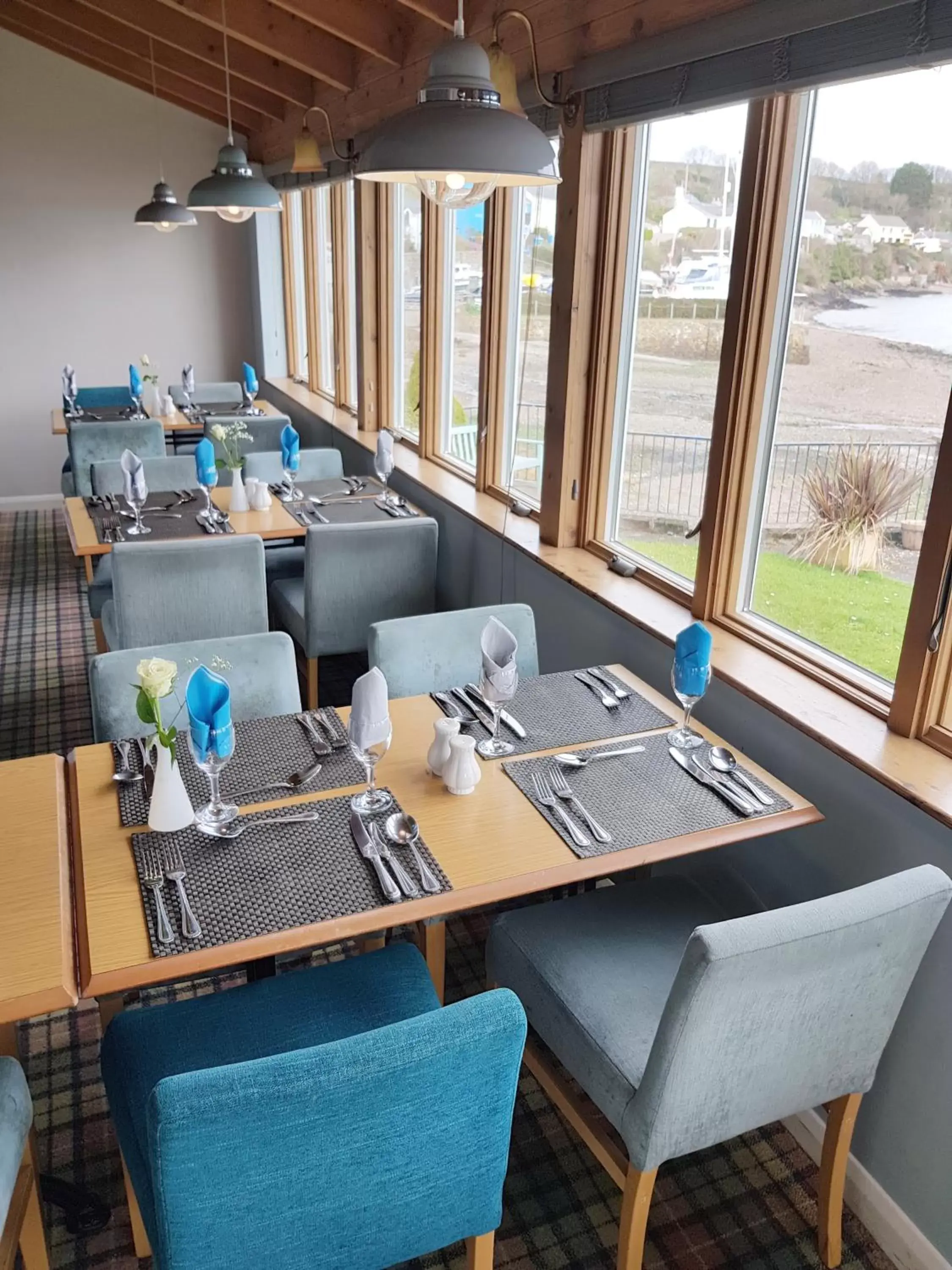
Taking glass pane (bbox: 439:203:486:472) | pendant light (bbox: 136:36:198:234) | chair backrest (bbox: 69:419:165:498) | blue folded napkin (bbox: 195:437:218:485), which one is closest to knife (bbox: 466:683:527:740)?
glass pane (bbox: 439:203:486:472)

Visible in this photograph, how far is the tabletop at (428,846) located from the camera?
4.74 ft

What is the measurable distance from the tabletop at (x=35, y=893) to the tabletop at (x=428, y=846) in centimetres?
3

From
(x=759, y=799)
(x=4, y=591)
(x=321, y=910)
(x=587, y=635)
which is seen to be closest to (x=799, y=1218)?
(x=759, y=799)

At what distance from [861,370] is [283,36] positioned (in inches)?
138

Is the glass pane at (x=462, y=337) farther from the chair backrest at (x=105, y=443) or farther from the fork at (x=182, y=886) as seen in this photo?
the fork at (x=182, y=886)

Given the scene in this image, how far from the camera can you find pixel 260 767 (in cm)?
194

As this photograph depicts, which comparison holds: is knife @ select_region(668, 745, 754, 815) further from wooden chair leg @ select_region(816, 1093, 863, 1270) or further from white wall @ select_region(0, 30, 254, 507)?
white wall @ select_region(0, 30, 254, 507)

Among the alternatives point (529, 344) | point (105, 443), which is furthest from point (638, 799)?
point (105, 443)

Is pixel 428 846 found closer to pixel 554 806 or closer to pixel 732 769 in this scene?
pixel 554 806

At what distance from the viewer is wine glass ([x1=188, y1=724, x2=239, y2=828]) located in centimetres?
172

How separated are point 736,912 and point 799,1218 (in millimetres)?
566

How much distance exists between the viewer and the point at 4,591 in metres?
5.10

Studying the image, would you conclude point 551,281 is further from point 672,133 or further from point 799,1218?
point 799,1218

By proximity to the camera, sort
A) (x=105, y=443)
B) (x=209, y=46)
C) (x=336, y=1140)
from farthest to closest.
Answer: (x=209, y=46), (x=105, y=443), (x=336, y=1140)
